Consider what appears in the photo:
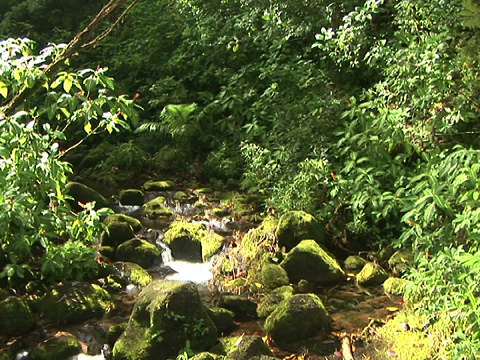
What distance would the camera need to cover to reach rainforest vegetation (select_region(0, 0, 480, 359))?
4621 millimetres

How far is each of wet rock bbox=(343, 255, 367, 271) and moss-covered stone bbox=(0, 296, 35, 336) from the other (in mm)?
3704

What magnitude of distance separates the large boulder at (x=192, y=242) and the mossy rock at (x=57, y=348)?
2.41 meters

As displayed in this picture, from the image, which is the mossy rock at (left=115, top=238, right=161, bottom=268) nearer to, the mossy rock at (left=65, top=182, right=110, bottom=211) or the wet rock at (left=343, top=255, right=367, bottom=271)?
the mossy rock at (left=65, top=182, right=110, bottom=211)

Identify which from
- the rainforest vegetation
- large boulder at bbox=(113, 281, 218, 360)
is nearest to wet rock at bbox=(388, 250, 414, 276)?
the rainforest vegetation

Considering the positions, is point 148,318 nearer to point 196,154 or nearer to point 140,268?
point 140,268

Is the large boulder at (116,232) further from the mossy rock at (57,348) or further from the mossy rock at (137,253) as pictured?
the mossy rock at (57,348)

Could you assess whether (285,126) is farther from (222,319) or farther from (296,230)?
(222,319)

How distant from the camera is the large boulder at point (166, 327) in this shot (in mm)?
4766

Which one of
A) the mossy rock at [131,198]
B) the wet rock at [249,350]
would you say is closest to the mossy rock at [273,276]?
the wet rock at [249,350]

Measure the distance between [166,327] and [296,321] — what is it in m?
1.23

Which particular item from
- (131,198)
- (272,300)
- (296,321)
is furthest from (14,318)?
(131,198)

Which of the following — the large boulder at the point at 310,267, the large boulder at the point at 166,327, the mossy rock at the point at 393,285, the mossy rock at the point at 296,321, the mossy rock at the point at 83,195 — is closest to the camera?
the large boulder at the point at 166,327

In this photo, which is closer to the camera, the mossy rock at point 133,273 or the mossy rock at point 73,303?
the mossy rock at point 73,303

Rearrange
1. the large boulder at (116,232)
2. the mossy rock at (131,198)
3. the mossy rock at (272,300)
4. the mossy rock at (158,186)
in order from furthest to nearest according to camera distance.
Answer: the mossy rock at (158,186) < the mossy rock at (131,198) < the large boulder at (116,232) < the mossy rock at (272,300)
